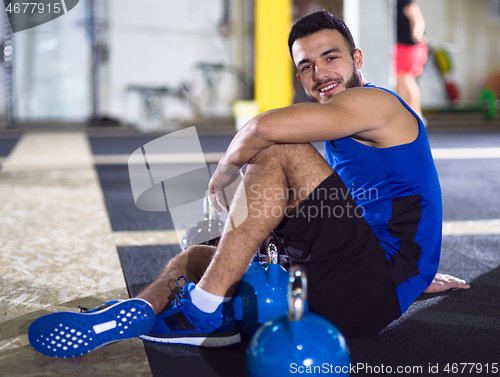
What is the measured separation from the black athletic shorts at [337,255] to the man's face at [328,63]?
52 centimetres

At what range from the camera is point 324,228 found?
4.57 feet

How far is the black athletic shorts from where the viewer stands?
1.40 meters

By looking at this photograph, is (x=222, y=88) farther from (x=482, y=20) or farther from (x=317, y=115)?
(x=317, y=115)

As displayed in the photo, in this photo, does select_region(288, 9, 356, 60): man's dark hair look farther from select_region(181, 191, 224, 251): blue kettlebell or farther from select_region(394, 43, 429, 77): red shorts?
select_region(394, 43, 429, 77): red shorts

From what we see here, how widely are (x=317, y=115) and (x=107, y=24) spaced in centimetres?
952

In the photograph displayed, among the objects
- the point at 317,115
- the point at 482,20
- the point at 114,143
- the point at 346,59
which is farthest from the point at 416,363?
the point at 482,20

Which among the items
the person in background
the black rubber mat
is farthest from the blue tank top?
the black rubber mat

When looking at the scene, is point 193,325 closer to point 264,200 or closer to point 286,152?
point 264,200

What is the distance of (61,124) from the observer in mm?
9891

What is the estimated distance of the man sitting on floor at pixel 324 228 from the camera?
141 centimetres

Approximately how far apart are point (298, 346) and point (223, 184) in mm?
711

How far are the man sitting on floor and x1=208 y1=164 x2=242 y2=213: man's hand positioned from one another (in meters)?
0.06

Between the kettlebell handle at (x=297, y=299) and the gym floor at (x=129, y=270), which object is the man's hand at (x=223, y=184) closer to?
the gym floor at (x=129, y=270)

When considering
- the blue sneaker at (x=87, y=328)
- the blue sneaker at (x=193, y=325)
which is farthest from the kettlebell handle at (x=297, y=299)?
the blue sneaker at (x=87, y=328)
